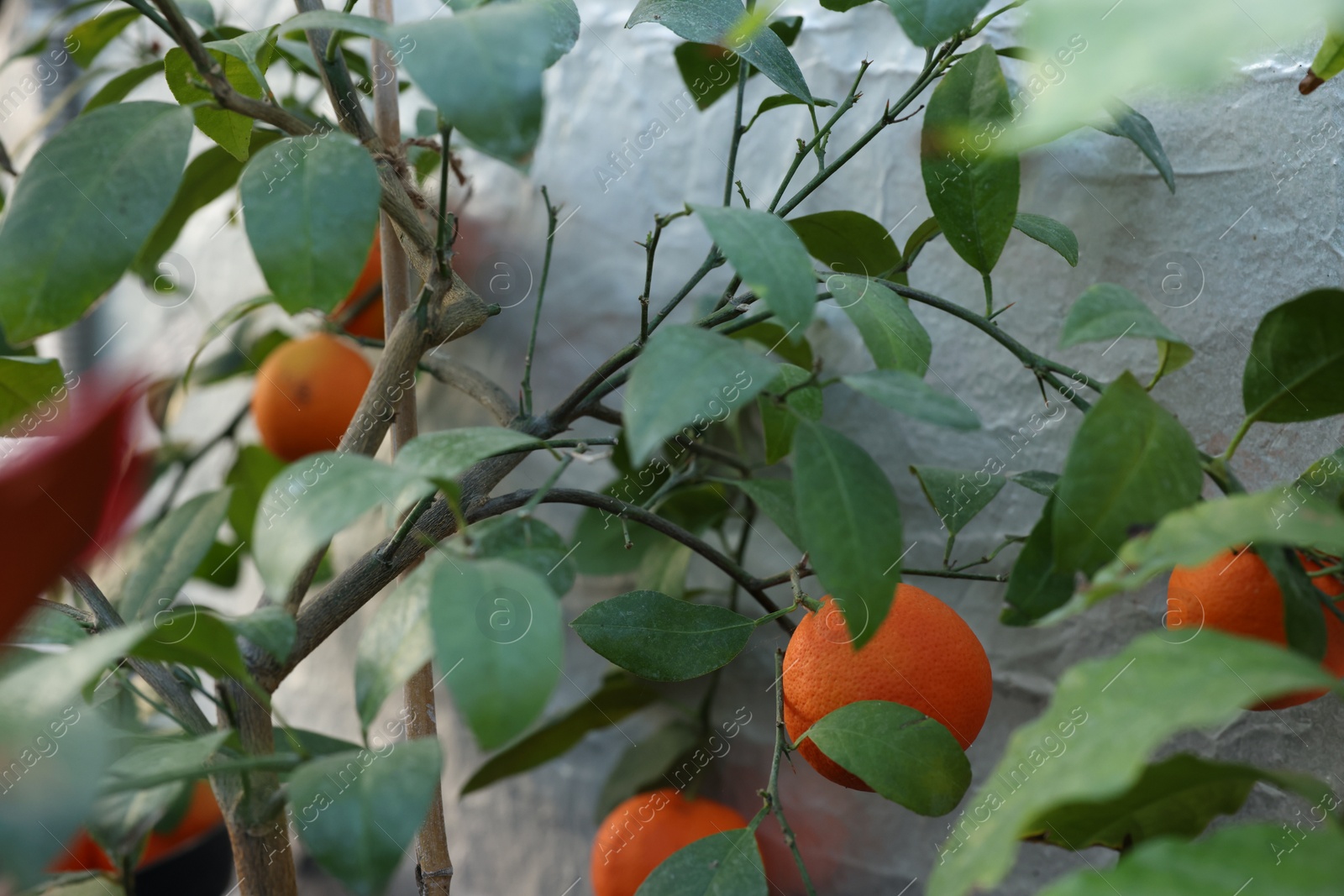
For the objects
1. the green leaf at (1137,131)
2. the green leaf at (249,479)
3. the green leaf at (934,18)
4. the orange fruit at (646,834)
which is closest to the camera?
the green leaf at (934,18)

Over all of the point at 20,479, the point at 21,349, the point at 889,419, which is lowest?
the point at 889,419

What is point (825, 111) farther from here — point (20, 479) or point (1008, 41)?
point (20, 479)

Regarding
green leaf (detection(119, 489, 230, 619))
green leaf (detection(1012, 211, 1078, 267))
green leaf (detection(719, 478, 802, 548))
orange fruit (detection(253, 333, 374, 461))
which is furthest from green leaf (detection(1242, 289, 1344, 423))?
orange fruit (detection(253, 333, 374, 461))

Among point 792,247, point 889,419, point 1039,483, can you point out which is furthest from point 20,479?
point 889,419

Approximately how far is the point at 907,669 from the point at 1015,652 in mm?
212

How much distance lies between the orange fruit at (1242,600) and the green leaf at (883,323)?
0.14 metres

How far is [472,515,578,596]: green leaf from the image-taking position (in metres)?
0.30

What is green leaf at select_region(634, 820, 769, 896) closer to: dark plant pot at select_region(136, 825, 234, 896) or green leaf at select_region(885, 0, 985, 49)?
green leaf at select_region(885, 0, 985, 49)

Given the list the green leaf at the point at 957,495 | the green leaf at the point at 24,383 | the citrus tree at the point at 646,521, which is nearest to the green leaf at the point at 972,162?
the citrus tree at the point at 646,521

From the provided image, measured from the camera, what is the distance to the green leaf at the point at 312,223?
0.29 metres

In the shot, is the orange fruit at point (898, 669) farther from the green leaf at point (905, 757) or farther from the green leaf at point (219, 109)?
the green leaf at point (219, 109)

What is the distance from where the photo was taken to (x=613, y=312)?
2.34ft

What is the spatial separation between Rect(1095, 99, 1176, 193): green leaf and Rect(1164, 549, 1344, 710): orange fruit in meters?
0.20

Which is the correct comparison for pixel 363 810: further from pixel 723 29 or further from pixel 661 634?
pixel 723 29
